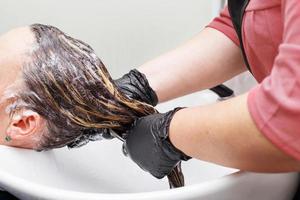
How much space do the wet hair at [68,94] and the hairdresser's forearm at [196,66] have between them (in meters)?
0.10

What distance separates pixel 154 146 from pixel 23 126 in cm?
27

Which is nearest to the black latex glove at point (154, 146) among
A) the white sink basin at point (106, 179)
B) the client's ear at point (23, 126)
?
the white sink basin at point (106, 179)

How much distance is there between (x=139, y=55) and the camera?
5.21ft

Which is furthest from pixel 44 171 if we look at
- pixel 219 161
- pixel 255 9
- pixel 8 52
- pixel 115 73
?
pixel 115 73

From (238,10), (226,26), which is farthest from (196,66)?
(238,10)

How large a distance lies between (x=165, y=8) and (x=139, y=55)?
0.20 meters

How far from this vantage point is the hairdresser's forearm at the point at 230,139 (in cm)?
57

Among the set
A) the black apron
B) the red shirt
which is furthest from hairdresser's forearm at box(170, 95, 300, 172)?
the black apron

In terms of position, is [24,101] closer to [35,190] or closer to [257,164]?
[35,190]

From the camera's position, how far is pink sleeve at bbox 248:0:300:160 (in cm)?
52

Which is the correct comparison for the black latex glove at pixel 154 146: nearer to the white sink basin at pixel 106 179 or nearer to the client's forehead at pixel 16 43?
the white sink basin at pixel 106 179

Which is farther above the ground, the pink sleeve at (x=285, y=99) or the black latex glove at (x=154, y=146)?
the pink sleeve at (x=285, y=99)

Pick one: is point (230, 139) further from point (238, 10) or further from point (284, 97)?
point (238, 10)

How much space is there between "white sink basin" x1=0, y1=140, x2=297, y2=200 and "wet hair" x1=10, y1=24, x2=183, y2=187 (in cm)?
7
